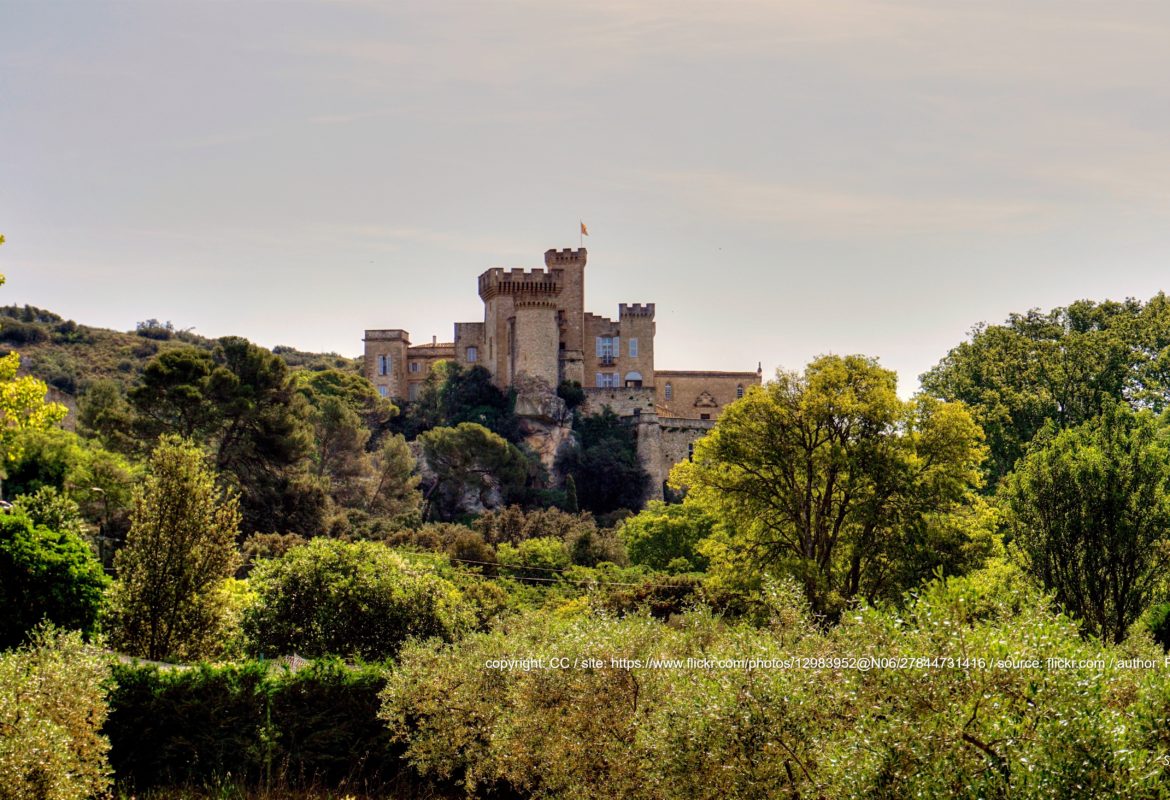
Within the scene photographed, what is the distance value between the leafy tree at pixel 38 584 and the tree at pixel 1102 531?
58.2 feet

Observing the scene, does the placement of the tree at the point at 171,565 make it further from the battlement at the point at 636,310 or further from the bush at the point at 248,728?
the battlement at the point at 636,310

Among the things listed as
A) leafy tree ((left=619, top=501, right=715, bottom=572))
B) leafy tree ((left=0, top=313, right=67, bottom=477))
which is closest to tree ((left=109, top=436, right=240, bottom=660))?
leafy tree ((left=0, top=313, right=67, bottom=477))

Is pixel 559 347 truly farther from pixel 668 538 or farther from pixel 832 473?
pixel 832 473

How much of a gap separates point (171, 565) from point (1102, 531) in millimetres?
17420

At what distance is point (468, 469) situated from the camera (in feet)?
188

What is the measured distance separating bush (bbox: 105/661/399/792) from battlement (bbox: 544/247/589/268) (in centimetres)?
5423

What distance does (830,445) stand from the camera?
87.1 feet

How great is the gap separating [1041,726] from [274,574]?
1958 centimetres

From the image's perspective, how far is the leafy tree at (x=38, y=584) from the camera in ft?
69.5

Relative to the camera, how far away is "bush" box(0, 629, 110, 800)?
1148 centimetres

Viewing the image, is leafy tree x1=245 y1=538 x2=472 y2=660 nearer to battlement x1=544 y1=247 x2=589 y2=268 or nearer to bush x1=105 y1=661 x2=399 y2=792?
bush x1=105 y1=661 x2=399 y2=792

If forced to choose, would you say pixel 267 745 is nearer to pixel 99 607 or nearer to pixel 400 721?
pixel 400 721

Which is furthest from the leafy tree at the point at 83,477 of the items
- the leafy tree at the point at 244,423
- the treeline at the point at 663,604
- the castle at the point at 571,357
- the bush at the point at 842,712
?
the castle at the point at 571,357

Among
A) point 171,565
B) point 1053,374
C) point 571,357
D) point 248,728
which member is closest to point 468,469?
point 571,357
